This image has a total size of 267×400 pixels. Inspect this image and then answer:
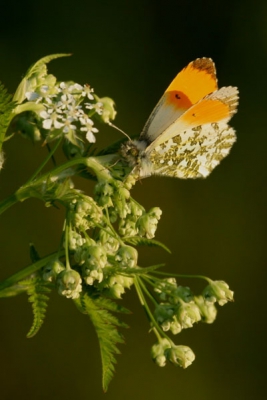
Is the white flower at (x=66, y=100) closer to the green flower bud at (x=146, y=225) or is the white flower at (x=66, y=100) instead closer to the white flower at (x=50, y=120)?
the white flower at (x=50, y=120)

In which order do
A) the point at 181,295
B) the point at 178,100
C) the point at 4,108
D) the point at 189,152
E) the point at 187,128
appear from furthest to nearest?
the point at 189,152 < the point at 187,128 < the point at 178,100 < the point at 181,295 < the point at 4,108

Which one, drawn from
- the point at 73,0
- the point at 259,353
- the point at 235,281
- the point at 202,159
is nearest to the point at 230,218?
the point at 235,281

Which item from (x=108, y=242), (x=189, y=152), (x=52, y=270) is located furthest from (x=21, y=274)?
(x=189, y=152)

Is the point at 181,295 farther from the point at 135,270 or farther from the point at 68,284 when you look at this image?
the point at 68,284

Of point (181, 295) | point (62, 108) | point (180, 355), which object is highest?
point (62, 108)

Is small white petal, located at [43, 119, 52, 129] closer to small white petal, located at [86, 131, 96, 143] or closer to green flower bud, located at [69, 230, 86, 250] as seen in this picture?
small white petal, located at [86, 131, 96, 143]

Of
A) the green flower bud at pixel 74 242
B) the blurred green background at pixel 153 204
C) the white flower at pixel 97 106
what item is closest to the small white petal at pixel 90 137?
the white flower at pixel 97 106

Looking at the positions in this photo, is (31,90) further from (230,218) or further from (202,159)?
(230,218)
